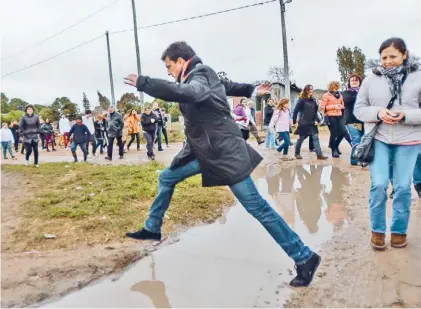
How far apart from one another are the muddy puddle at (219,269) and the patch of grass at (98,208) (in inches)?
19.3

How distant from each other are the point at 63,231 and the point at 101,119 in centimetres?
1106

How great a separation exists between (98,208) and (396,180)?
143 inches

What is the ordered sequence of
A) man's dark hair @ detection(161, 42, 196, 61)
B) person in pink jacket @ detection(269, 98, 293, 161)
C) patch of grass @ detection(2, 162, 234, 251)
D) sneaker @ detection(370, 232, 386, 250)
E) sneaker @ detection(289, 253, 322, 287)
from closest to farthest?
1. sneaker @ detection(289, 253, 322, 287)
2. man's dark hair @ detection(161, 42, 196, 61)
3. sneaker @ detection(370, 232, 386, 250)
4. patch of grass @ detection(2, 162, 234, 251)
5. person in pink jacket @ detection(269, 98, 293, 161)

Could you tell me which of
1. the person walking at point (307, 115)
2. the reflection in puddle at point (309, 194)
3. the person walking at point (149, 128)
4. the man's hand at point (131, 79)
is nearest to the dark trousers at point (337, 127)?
the person walking at point (307, 115)

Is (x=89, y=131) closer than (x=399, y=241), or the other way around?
(x=399, y=241)

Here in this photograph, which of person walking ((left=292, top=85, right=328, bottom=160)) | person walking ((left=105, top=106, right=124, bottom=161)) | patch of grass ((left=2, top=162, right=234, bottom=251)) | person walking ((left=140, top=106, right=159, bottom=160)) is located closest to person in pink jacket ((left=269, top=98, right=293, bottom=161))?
person walking ((left=292, top=85, right=328, bottom=160))

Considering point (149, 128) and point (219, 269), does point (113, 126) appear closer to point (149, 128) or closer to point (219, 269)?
point (149, 128)

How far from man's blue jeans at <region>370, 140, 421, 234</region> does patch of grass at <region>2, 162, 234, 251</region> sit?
2032 millimetres

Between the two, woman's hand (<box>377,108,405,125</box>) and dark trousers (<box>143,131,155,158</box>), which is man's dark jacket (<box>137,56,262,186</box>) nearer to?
woman's hand (<box>377,108,405,125</box>)

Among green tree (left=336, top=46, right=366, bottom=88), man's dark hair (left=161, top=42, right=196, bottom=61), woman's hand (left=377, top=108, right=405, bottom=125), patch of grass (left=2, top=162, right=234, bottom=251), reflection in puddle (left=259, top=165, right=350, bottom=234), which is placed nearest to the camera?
man's dark hair (left=161, top=42, right=196, bottom=61)

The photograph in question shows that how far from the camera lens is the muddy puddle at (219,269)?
290cm

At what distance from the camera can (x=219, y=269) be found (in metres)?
3.38

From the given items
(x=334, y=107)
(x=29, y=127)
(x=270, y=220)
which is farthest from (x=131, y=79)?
(x=29, y=127)

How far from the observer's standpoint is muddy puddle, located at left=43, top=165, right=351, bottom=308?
9.52 ft
